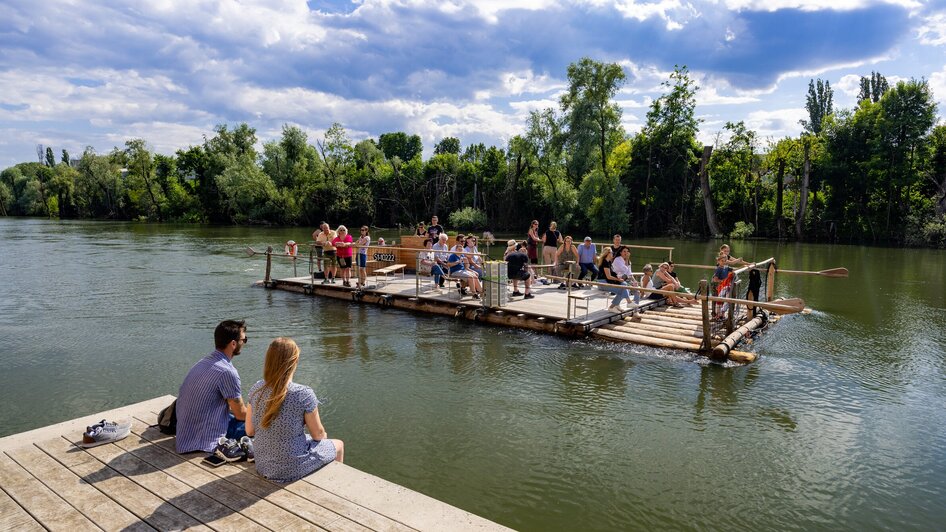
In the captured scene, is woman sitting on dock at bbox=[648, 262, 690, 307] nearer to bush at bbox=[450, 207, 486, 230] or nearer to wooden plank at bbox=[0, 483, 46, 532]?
wooden plank at bbox=[0, 483, 46, 532]

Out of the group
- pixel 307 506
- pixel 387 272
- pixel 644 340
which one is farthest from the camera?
pixel 387 272

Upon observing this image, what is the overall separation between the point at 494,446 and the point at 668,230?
47.0 metres

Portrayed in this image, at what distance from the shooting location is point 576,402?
9266 mm

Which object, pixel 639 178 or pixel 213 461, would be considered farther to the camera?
pixel 639 178

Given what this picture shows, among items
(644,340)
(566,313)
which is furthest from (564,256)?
(644,340)

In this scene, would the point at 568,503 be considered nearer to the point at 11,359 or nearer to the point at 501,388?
the point at 501,388

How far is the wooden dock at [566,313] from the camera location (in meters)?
12.3

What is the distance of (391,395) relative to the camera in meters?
9.60

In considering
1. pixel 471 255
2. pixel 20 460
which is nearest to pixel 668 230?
pixel 471 255

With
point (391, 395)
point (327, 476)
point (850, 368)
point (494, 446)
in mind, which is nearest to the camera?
point (327, 476)

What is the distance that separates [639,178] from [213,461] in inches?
1951

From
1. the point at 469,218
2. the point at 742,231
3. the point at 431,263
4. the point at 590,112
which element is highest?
the point at 590,112

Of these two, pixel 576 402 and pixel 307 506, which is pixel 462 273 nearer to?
pixel 576 402

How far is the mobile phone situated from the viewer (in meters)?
4.90
